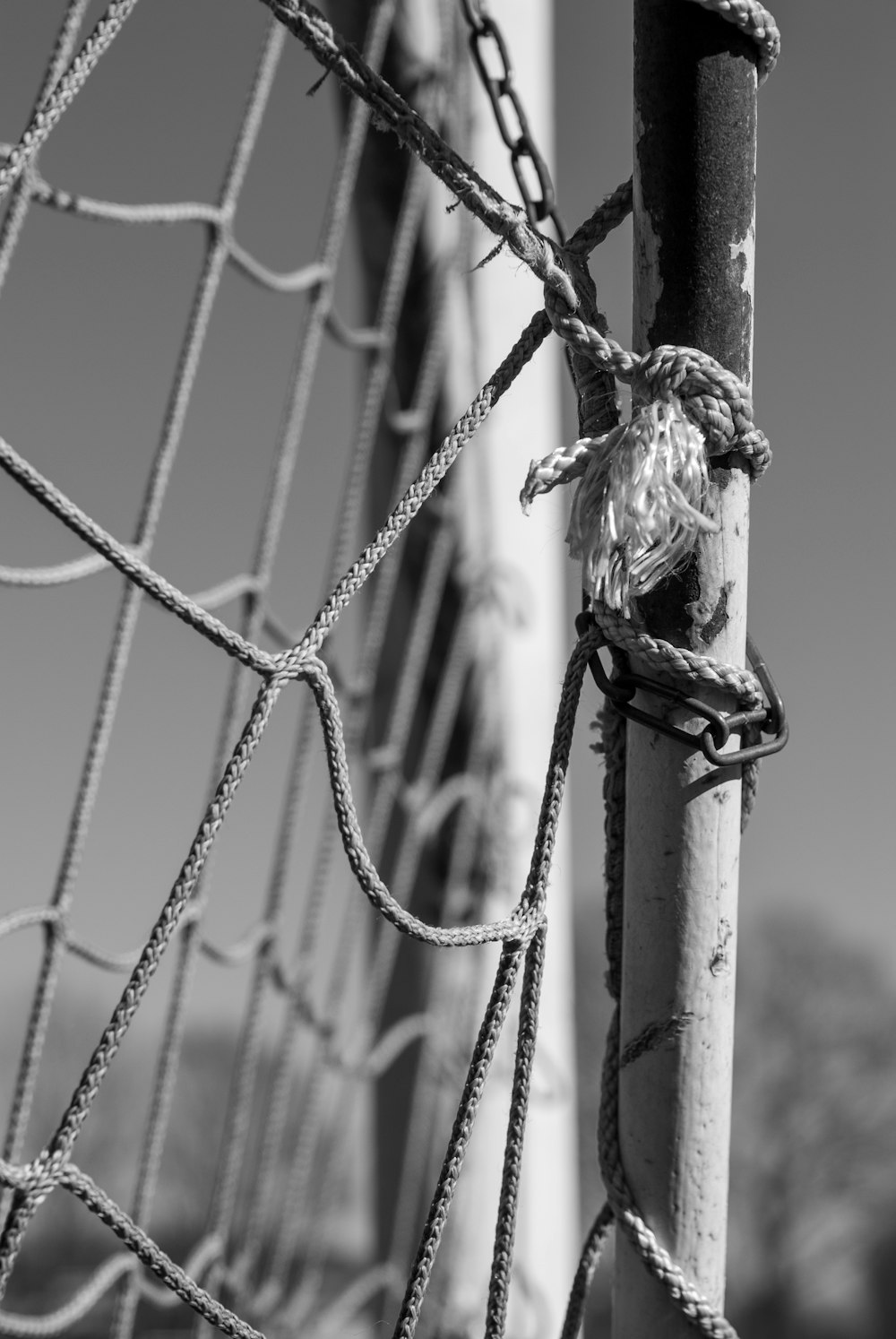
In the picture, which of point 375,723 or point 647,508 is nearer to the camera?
point 647,508

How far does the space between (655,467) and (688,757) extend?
0.11 m

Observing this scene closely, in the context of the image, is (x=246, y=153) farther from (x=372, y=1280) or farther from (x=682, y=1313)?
(x=372, y=1280)

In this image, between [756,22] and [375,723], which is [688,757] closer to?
[756,22]

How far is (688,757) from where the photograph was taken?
1.47 feet

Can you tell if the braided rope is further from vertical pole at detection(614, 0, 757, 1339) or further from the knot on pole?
the knot on pole

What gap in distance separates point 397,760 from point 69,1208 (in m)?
7.26

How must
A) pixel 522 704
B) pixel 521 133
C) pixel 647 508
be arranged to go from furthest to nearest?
pixel 522 704 → pixel 521 133 → pixel 647 508

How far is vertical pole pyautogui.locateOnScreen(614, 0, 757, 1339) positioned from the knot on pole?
1 cm

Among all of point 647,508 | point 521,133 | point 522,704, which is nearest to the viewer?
point 647,508

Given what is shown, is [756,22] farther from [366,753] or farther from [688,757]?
[366,753]

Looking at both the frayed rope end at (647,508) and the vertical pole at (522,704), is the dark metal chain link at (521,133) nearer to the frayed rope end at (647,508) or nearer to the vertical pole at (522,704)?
the frayed rope end at (647,508)

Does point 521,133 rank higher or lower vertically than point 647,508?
higher

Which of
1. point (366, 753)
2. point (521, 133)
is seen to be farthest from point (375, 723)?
point (521, 133)

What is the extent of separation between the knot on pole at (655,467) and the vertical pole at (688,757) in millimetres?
14
